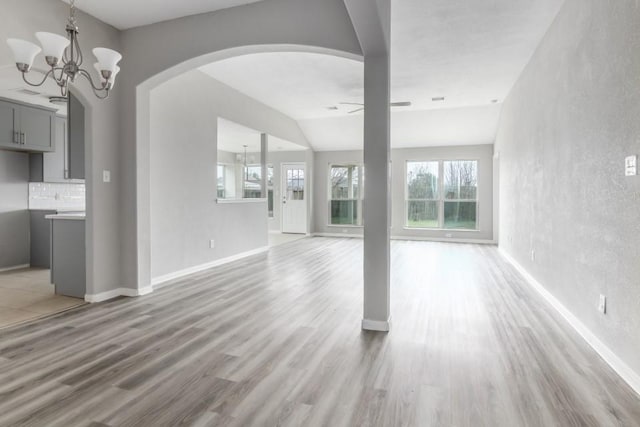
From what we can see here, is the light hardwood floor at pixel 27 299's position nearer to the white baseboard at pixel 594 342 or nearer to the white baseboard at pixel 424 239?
the white baseboard at pixel 594 342

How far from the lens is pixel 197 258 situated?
5.12 meters

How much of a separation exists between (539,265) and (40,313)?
5.10 m

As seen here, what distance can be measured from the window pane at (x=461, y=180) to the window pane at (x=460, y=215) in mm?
173

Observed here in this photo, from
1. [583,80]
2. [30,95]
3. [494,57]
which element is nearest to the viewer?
[583,80]

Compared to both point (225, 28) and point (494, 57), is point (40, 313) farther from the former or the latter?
point (494, 57)

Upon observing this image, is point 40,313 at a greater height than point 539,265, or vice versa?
point 539,265

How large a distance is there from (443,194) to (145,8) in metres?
7.55

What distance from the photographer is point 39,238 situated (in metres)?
5.56

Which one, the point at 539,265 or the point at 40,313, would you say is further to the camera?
the point at 539,265

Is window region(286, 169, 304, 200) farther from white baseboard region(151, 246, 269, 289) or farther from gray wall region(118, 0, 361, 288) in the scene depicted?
gray wall region(118, 0, 361, 288)

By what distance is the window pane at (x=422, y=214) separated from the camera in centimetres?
926

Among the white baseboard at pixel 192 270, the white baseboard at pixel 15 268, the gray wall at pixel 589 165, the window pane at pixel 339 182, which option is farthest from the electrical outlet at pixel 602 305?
the window pane at pixel 339 182

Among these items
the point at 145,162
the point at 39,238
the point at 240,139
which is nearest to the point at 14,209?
the point at 39,238

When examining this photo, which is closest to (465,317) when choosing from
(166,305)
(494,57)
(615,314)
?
(615,314)
